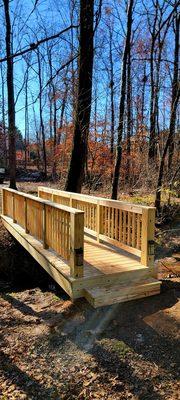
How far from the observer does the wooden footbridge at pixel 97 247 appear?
400 cm

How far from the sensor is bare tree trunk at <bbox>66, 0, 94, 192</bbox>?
765 centimetres

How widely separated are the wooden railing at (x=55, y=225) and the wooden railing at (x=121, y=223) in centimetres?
92

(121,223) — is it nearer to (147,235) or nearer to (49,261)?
(147,235)

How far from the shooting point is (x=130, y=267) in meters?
4.42

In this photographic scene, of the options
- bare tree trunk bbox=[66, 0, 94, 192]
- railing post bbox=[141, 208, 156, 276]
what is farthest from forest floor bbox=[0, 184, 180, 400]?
bare tree trunk bbox=[66, 0, 94, 192]

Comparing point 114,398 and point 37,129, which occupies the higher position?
point 37,129

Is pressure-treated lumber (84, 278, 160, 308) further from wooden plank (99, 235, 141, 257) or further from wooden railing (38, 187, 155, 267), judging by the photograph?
wooden plank (99, 235, 141, 257)

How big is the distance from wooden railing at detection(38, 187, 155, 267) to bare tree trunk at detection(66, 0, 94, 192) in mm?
1349

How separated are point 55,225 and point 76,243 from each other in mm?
850

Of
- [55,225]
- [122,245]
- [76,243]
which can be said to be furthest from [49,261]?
[122,245]

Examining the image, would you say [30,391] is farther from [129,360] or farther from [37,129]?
[37,129]

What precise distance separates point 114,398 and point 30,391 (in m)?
0.77

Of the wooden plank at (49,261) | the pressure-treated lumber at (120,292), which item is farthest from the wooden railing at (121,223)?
the wooden plank at (49,261)

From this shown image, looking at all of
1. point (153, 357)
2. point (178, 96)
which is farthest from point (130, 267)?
point (178, 96)
